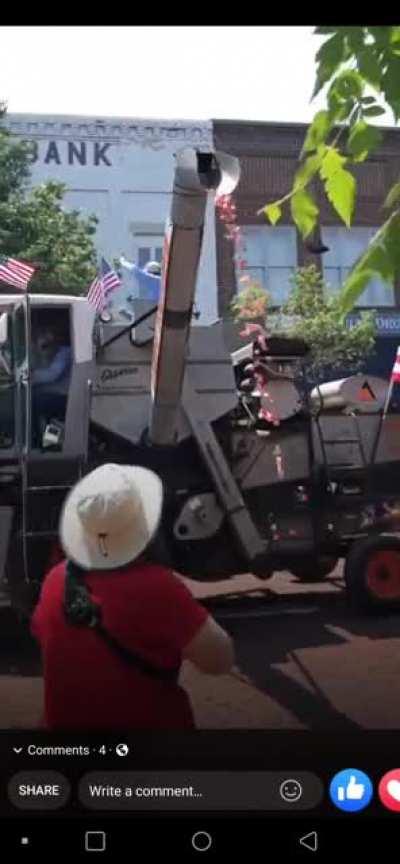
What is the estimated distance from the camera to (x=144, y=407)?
13.4ft

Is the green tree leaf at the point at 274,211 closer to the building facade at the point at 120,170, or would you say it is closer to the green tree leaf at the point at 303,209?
the green tree leaf at the point at 303,209

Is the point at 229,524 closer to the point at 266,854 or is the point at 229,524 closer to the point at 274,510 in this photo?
the point at 274,510

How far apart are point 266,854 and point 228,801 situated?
0.11 metres

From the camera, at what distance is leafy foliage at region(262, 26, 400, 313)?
67.7 inches

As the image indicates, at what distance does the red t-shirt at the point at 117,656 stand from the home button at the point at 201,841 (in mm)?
201

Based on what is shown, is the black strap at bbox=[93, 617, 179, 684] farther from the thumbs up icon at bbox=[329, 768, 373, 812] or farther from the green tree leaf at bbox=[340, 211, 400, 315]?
the green tree leaf at bbox=[340, 211, 400, 315]

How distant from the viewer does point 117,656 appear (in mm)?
1747

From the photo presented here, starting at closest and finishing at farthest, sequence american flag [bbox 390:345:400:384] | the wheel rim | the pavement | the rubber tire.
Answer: the pavement, american flag [bbox 390:345:400:384], the rubber tire, the wheel rim

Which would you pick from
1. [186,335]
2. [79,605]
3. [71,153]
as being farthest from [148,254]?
[79,605]

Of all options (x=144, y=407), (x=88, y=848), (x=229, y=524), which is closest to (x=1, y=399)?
(x=144, y=407)

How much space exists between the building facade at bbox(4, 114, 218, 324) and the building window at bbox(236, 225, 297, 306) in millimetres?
240

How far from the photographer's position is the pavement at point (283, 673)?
192 cm

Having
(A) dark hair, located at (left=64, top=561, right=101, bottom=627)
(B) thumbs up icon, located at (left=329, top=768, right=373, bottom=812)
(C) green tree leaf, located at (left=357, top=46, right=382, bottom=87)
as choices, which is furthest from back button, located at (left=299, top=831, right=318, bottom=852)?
(C) green tree leaf, located at (left=357, top=46, right=382, bottom=87)

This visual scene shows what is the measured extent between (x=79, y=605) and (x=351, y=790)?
1.93ft
